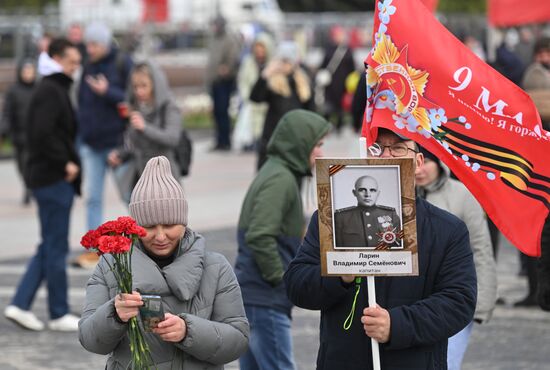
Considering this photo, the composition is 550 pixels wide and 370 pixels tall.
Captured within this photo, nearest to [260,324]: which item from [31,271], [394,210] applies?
[394,210]

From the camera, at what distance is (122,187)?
36.1ft

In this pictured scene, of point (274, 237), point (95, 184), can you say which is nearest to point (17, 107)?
point (95, 184)

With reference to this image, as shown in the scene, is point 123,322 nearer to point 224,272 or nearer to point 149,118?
point 224,272

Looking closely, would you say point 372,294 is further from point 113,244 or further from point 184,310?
point 113,244

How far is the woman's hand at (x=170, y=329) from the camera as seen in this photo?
4820mm

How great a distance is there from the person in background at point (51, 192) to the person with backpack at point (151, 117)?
535 mm

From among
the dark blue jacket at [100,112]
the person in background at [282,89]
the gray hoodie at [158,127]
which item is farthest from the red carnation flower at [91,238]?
the person in background at [282,89]

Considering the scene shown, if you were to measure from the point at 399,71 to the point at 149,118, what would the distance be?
5.38 meters

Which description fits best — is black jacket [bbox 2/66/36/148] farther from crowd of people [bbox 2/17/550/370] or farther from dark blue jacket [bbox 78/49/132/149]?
crowd of people [bbox 2/17/550/370]

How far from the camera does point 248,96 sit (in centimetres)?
1978

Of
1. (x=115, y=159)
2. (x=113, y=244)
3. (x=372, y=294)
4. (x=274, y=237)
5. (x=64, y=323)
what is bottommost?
(x=64, y=323)

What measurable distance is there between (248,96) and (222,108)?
2.98 metres

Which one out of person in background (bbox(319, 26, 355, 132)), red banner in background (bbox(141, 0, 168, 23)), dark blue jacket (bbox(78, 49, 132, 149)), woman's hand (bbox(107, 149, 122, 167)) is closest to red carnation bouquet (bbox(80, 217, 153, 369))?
woman's hand (bbox(107, 149, 122, 167))

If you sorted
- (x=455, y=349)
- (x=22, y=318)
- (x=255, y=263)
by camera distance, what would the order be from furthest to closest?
(x=22, y=318)
(x=255, y=263)
(x=455, y=349)
